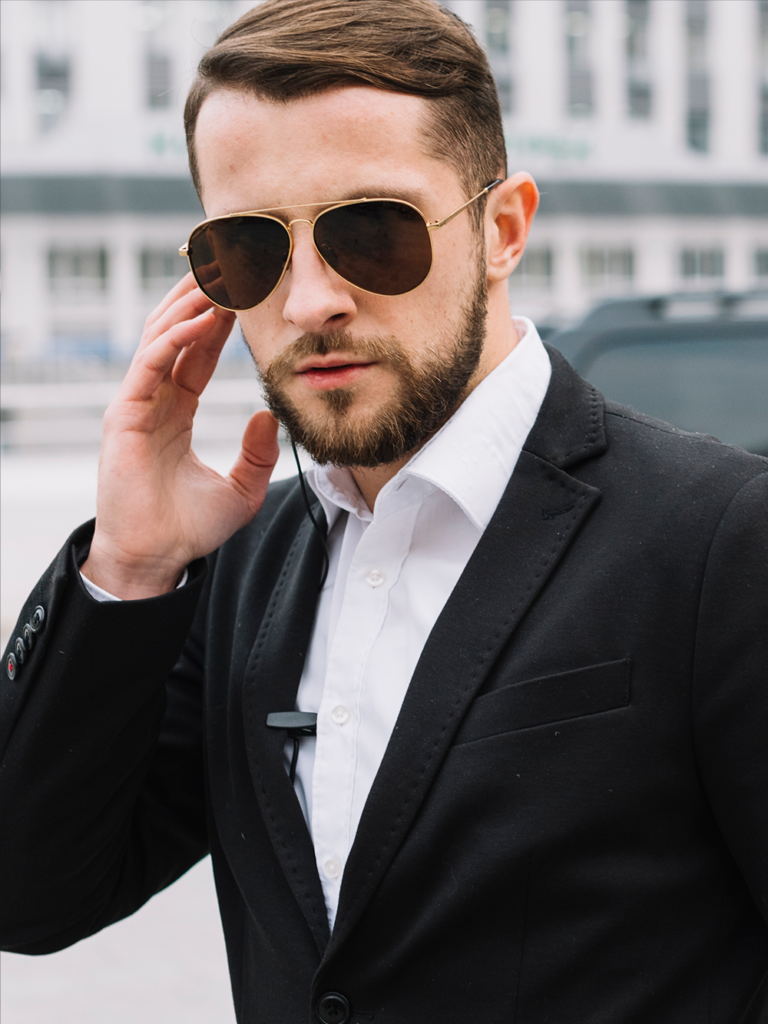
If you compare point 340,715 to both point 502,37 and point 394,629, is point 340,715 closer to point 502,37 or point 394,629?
point 394,629

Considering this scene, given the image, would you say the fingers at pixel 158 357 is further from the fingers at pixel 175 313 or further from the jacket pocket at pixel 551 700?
the jacket pocket at pixel 551 700

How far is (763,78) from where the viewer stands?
44.1m

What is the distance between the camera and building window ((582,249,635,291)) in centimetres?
4325

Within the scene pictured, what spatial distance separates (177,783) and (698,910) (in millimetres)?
843

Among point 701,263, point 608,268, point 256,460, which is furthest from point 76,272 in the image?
point 256,460

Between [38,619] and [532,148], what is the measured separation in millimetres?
42285

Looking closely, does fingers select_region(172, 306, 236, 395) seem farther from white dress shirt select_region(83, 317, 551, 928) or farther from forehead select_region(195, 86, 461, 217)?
white dress shirt select_region(83, 317, 551, 928)

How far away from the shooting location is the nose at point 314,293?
58.2 inches

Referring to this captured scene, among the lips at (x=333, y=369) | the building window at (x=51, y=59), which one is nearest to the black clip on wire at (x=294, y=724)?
the lips at (x=333, y=369)

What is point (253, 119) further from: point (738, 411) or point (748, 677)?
point (738, 411)

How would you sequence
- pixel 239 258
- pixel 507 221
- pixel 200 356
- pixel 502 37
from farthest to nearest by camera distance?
pixel 502 37 → pixel 200 356 → pixel 507 221 → pixel 239 258

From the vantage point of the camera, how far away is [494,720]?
131cm

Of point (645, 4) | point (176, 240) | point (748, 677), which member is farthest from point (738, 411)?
point (645, 4)

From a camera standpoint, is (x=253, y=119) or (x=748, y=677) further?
(x=253, y=119)
